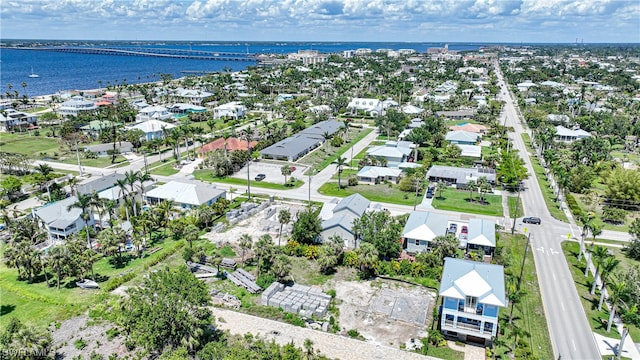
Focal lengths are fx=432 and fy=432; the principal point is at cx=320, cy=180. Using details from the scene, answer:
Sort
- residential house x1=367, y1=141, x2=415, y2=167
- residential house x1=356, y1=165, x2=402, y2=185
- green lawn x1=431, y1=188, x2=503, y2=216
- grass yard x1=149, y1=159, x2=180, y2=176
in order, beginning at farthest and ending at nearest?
residential house x1=367, y1=141, x2=415, y2=167 < grass yard x1=149, y1=159, x2=180, y2=176 < residential house x1=356, y1=165, x2=402, y2=185 < green lawn x1=431, y1=188, x2=503, y2=216

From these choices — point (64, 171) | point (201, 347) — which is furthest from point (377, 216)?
point (64, 171)

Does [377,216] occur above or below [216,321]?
above

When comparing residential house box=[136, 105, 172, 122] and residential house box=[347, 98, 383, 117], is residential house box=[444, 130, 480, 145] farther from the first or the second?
residential house box=[136, 105, 172, 122]

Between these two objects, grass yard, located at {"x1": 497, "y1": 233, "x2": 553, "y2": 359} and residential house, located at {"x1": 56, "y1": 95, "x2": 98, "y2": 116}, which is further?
residential house, located at {"x1": 56, "y1": 95, "x2": 98, "y2": 116}

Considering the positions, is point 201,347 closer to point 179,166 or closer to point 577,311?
point 577,311

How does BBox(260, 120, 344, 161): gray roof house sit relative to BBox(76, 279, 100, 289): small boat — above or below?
above

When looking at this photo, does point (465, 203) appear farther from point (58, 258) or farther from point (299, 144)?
point (58, 258)

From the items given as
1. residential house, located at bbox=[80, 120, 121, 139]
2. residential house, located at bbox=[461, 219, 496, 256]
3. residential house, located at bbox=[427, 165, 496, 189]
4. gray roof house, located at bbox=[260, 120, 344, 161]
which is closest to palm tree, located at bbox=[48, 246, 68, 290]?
residential house, located at bbox=[461, 219, 496, 256]
